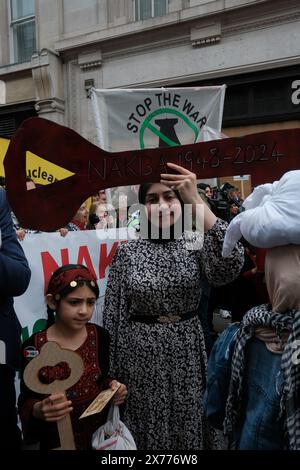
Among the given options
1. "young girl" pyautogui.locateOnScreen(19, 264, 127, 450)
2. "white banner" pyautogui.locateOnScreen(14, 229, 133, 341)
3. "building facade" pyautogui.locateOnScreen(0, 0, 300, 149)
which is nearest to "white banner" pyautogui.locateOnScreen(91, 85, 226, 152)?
"white banner" pyautogui.locateOnScreen(14, 229, 133, 341)

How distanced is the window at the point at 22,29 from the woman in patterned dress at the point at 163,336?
28.1ft

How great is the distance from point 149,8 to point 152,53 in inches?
33.9

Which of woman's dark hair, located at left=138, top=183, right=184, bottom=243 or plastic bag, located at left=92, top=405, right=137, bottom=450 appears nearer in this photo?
plastic bag, located at left=92, top=405, right=137, bottom=450

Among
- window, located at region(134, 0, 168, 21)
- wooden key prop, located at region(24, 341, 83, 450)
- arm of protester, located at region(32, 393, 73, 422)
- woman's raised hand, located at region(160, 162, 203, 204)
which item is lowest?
arm of protester, located at region(32, 393, 73, 422)

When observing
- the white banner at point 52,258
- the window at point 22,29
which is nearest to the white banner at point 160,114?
the white banner at point 52,258

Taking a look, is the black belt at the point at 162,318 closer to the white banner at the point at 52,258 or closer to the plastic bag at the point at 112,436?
the plastic bag at the point at 112,436

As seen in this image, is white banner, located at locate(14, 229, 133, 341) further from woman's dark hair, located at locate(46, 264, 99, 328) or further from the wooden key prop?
the wooden key prop

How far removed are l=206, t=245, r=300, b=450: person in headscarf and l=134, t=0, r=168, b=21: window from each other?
24.7 ft

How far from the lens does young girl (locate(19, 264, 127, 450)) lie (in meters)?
1.46

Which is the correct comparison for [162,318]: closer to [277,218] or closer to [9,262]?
[9,262]

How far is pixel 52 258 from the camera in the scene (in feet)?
7.55

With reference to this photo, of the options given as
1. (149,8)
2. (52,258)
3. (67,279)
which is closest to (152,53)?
(149,8)

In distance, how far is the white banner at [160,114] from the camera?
3496mm
